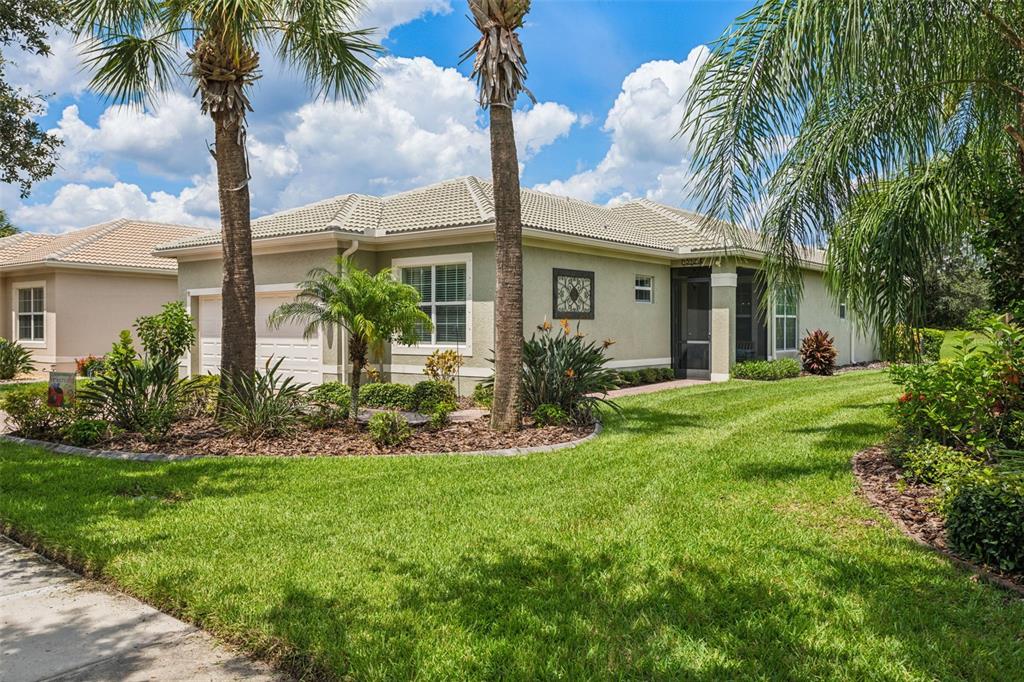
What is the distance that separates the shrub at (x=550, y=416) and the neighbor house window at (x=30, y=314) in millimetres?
19621

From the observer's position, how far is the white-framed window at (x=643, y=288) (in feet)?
60.0

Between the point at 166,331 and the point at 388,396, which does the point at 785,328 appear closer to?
the point at 388,396

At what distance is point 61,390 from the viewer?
1015 centimetres

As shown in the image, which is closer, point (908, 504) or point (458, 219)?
point (908, 504)

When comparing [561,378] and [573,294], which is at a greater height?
[573,294]

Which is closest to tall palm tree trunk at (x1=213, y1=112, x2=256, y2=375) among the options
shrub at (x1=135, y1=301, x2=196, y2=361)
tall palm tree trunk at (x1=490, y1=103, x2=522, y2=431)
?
tall palm tree trunk at (x1=490, y1=103, x2=522, y2=431)

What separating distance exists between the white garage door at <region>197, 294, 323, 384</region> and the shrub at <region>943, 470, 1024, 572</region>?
1327 cm

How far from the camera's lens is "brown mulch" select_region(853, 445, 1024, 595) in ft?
15.5

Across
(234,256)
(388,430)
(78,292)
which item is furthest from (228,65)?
(78,292)

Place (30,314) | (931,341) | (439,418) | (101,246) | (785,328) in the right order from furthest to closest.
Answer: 1. (101,246)
2. (30,314)
3. (785,328)
4. (931,341)
5. (439,418)

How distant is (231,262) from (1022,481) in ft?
32.5

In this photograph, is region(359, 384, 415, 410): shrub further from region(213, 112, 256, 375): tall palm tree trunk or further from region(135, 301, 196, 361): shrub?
region(135, 301, 196, 361): shrub

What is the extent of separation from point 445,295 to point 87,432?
304 inches

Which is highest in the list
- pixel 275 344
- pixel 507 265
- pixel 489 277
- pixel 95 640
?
pixel 489 277
